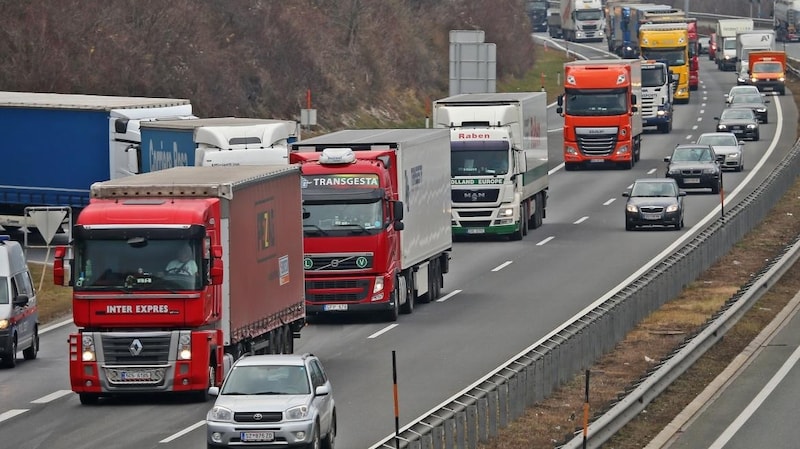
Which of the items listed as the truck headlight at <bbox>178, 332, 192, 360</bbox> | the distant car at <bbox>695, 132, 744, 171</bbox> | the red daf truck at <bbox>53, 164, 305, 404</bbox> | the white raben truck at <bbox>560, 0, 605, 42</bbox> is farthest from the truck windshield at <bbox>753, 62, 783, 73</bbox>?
the truck headlight at <bbox>178, 332, 192, 360</bbox>

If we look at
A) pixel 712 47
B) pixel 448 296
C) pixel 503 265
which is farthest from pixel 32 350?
pixel 712 47

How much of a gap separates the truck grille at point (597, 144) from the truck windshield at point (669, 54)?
27691 mm

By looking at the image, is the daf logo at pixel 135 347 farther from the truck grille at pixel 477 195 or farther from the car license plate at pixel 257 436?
the truck grille at pixel 477 195

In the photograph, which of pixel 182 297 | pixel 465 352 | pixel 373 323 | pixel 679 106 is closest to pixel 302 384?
pixel 182 297

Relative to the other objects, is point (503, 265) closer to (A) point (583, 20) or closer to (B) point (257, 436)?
(B) point (257, 436)

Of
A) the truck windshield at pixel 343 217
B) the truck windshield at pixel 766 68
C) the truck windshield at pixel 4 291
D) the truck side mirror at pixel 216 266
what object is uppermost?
the truck side mirror at pixel 216 266

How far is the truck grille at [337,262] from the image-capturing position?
112 feet

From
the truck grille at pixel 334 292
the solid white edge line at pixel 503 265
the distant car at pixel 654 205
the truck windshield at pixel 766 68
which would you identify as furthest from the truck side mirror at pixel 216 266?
the truck windshield at pixel 766 68

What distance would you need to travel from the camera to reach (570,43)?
508 ft

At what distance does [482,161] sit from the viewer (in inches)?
1868

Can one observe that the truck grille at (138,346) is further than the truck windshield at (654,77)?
No

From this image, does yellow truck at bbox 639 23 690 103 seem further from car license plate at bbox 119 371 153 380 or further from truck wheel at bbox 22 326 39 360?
car license plate at bbox 119 371 153 380

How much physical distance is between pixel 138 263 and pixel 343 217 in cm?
881

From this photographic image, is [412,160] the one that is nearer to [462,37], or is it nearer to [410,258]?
[410,258]
